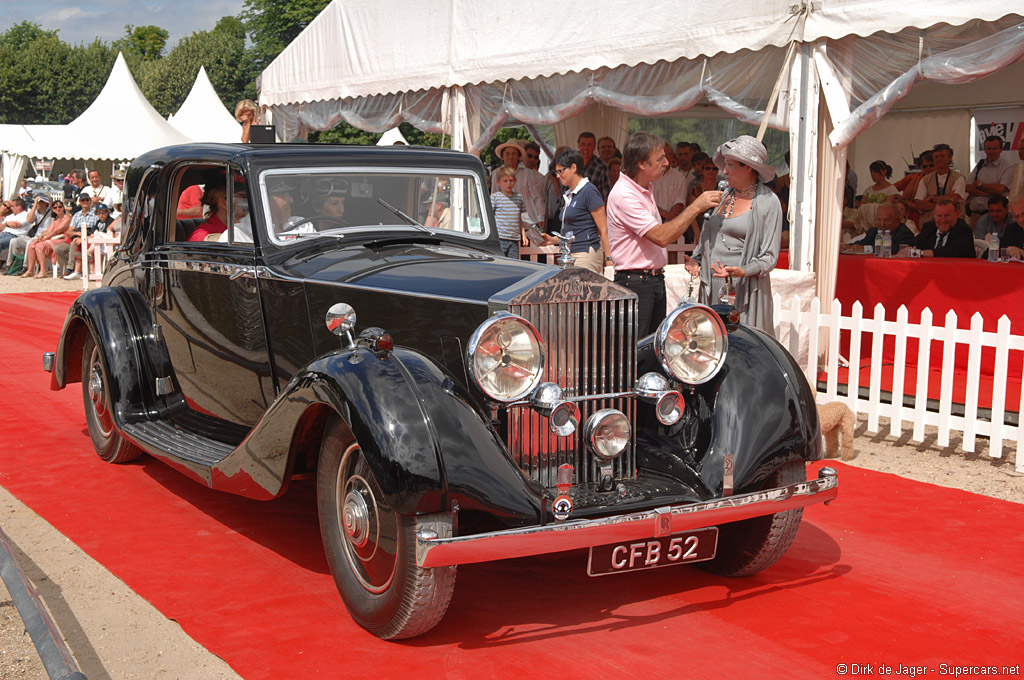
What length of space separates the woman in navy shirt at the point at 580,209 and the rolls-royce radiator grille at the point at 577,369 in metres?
3.98

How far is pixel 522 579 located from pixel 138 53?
10831 cm

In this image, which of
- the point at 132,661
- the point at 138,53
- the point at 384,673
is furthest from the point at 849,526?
Answer: the point at 138,53

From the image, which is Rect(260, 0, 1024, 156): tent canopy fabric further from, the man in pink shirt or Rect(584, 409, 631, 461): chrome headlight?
Rect(584, 409, 631, 461): chrome headlight

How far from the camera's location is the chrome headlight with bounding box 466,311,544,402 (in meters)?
3.35

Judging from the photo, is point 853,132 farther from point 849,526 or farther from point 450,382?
point 450,382

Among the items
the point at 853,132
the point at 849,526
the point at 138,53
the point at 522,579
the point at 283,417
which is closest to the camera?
the point at 283,417

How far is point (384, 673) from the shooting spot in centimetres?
316

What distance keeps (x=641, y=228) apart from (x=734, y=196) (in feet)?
2.30

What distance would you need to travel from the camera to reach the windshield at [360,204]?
15.0 ft

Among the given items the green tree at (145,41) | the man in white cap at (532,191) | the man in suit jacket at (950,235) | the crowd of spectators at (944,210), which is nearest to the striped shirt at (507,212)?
the man in white cap at (532,191)

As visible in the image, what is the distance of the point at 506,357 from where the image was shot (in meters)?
3.42

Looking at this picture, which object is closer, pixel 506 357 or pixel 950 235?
pixel 506 357

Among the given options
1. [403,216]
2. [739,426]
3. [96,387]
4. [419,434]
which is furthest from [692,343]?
[96,387]

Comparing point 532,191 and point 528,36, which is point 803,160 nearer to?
point 528,36
